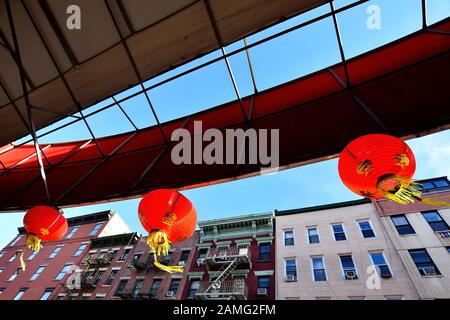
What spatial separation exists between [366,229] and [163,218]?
20.0 m

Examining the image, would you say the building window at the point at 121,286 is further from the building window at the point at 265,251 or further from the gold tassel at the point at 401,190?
the gold tassel at the point at 401,190

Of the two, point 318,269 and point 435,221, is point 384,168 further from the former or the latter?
point 435,221

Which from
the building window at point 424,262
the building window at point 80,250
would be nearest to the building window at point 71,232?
the building window at point 80,250

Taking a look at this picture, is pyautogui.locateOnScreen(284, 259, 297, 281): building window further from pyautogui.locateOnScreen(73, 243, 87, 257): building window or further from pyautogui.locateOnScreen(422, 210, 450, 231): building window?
pyautogui.locateOnScreen(73, 243, 87, 257): building window

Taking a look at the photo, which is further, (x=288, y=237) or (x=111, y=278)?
(x=111, y=278)

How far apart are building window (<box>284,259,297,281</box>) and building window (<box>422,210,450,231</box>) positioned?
31.5ft

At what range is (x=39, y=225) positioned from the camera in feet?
13.4

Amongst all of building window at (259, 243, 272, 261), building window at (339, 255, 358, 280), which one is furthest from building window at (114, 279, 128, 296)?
building window at (339, 255, 358, 280)

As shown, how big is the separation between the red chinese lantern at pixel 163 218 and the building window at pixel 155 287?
72.4 feet

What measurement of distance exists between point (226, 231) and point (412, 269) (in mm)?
14242

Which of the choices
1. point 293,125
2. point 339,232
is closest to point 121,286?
point 339,232
